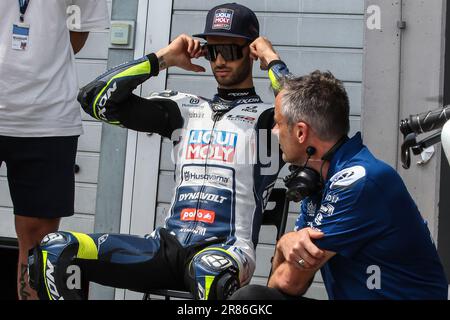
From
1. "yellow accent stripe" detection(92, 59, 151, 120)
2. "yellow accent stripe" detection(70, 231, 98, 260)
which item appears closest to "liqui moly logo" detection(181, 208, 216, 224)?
"yellow accent stripe" detection(70, 231, 98, 260)

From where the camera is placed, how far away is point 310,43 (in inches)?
185

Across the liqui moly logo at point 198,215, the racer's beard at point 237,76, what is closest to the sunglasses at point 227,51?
the racer's beard at point 237,76

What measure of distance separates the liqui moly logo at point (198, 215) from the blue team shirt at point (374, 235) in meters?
0.89

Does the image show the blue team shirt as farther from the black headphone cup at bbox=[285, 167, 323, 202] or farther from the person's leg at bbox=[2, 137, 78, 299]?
the person's leg at bbox=[2, 137, 78, 299]

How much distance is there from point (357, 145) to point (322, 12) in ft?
7.40

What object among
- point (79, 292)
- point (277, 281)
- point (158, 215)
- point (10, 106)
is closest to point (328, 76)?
point (277, 281)

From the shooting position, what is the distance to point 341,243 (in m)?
2.41

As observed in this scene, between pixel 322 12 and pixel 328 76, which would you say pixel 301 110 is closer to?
pixel 328 76

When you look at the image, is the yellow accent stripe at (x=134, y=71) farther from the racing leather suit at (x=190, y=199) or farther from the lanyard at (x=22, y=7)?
the lanyard at (x=22, y=7)

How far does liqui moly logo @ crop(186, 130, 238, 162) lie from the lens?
344cm

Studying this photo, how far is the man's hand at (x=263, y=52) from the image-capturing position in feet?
11.8

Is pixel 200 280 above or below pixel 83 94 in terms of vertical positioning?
below

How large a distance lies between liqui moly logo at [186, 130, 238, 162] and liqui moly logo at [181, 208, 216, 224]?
24 centimetres

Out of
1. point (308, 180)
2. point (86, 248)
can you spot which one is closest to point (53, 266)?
point (86, 248)
